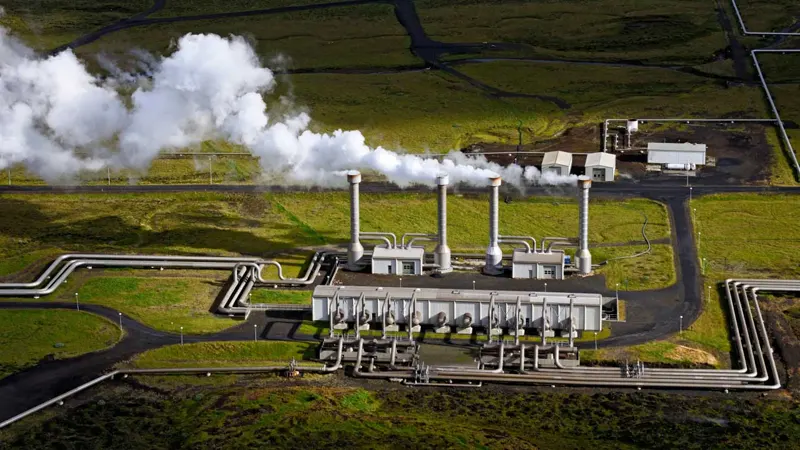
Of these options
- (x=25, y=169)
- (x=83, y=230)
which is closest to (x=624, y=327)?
(x=83, y=230)

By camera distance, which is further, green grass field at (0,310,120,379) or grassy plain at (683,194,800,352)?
grassy plain at (683,194,800,352)

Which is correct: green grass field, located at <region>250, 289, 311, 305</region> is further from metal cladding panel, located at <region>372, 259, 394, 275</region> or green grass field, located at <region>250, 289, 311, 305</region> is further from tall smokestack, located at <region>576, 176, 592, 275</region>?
tall smokestack, located at <region>576, 176, 592, 275</region>

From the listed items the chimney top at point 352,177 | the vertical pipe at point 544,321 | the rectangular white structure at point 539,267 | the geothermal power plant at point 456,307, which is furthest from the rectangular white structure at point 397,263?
the vertical pipe at point 544,321

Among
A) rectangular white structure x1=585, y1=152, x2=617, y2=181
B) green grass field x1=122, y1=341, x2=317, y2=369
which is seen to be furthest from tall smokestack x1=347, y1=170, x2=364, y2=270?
rectangular white structure x1=585, y1=152, x2=617, y2=181

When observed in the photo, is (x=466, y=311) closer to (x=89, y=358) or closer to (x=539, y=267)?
(x=539, y=267)

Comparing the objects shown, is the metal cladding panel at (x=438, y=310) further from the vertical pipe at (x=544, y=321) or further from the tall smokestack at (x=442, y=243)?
the tall smokestack at (x=442, y=243)

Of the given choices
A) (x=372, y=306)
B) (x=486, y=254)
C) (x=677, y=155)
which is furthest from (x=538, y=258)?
(x=677, y=155)
